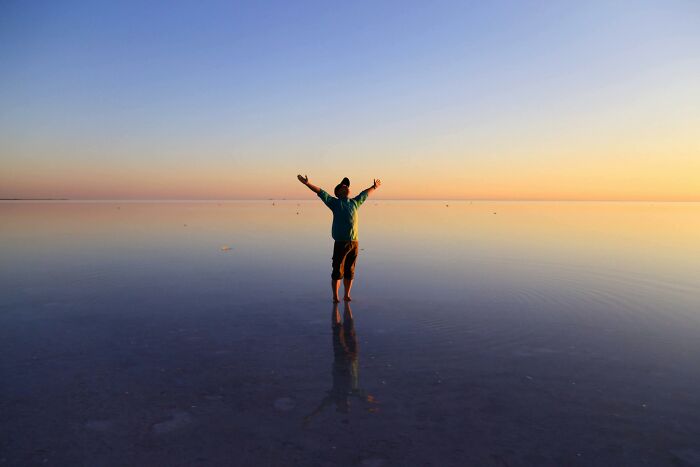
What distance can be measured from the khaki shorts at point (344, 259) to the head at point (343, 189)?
1086 mm

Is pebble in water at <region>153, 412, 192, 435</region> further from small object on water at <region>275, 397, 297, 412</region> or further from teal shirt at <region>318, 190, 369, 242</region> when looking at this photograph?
teal shirt at <region>318, 190, 369, 242</region>

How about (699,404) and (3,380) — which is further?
(3,380)

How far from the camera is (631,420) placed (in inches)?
170

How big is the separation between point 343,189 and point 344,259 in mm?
1602

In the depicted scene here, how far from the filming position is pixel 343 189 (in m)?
9.68

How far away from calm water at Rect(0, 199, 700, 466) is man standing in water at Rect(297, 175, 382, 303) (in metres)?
0.74

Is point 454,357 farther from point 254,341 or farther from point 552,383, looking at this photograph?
point 254,341

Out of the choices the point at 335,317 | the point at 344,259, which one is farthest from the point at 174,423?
the point at 344,259

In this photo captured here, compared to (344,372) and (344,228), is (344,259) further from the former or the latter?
(344,372)

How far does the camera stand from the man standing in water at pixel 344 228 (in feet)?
31.2

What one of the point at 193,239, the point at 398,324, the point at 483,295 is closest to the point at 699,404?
the point at 398,324

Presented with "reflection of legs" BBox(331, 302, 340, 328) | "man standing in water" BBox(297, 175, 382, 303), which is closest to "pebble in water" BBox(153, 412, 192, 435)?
"reflection of legs" BBox(331, 302, 340, 328)

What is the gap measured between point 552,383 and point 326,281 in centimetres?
724

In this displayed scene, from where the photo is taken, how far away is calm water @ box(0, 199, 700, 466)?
3.89m
